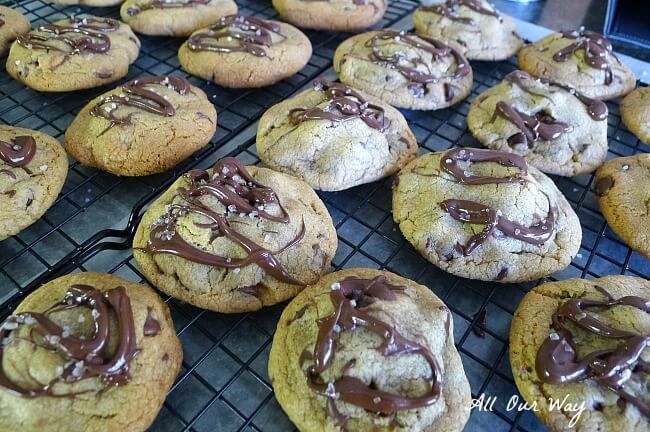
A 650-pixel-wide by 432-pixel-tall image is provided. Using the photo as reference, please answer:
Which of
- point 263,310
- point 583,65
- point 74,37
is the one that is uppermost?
point 74,37

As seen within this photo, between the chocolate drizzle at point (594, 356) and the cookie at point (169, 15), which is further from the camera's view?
the cookie at point (169, 15)

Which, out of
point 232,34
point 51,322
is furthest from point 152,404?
point 232,34

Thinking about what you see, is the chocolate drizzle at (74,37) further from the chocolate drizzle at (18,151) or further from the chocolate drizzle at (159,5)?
the chocolate drizzle at (18,151)

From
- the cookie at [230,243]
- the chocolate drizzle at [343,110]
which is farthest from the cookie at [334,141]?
the cookie at [230,243]

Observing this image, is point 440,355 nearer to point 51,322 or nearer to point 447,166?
point 447,166

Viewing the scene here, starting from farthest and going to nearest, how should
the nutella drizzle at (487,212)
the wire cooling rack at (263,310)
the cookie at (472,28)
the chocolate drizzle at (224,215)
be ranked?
the cookie at (472,28), the nutella drizzle at (487,212), the chocolate drizzle at (224,215), the wire cooling rack at (263,310)

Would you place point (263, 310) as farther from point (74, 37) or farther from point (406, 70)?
point (74, 37)

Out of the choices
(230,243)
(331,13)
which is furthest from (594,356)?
(331,13)
